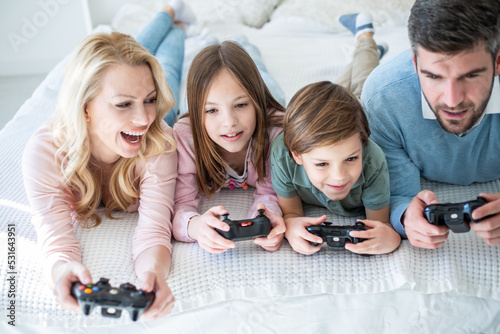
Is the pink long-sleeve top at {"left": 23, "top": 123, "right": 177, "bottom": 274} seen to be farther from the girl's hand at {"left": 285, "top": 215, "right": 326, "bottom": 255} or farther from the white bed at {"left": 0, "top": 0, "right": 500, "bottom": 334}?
the girl's hand at {"left": 285, "top": 215, "right": 326, "bottom": 255}

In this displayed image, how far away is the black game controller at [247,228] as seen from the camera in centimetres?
101

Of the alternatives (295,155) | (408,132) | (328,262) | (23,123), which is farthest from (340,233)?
(23,123)

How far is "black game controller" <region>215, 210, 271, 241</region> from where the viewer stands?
1.01 meters

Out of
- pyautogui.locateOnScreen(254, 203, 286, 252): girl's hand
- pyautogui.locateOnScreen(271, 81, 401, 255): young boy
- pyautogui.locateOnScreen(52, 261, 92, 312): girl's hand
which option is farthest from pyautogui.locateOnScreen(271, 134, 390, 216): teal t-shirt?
pyautogui.locateOnScreen(52, 261, 92, 312): girl's hand

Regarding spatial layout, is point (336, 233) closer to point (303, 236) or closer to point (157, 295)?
point (303, 236)

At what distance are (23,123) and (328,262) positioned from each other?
3.40 ft

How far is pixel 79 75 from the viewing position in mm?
1045

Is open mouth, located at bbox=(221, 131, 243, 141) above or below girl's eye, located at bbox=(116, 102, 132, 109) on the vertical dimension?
below

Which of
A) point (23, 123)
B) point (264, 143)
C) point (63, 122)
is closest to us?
point (63, 122)

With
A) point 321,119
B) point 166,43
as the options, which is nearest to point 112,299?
point 321,119

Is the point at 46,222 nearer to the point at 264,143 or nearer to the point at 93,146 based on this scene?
the point at 93,146

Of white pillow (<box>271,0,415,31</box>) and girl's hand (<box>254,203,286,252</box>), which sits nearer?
girl's hand (<box>254,203,286,252</box>)

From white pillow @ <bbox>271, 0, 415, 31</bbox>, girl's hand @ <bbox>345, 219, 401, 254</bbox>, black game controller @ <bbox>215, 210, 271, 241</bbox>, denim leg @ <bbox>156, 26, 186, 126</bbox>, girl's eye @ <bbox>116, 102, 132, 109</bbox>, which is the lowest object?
girl's hand @ <bbox>345, 219, 401, 254</bbox>

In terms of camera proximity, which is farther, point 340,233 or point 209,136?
point 209,136
